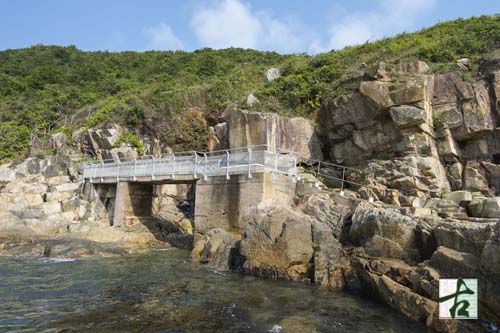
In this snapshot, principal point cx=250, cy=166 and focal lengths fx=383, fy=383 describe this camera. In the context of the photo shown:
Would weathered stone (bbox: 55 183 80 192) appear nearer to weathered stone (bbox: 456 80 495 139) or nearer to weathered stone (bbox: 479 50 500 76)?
weathered stone (bbox: 456 80 495 139)

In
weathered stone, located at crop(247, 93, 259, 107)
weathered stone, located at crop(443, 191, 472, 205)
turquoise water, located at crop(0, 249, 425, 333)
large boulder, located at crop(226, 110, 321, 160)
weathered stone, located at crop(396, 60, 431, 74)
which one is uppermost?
weathered stone, located at crop(396, 60, 431, 74)

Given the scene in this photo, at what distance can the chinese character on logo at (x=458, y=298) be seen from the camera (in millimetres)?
6855

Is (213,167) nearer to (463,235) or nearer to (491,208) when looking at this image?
(491,208)

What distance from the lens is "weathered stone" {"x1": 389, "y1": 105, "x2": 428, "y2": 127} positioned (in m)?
19.6

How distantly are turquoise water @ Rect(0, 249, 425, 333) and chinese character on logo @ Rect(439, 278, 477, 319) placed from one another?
1.13 meters

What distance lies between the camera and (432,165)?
19375 mm

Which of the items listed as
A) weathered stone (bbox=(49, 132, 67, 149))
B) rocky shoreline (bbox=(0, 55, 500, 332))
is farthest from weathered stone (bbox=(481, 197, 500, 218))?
weathered stone (bbox=(49, 132, 67, 149))

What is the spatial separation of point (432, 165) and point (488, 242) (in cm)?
1210

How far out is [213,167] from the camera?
19.8 meters

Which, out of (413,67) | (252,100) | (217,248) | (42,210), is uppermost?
(413,67)

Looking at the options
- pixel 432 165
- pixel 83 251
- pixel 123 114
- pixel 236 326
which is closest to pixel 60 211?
pixel 83 251

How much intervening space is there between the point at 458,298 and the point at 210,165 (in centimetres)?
1450

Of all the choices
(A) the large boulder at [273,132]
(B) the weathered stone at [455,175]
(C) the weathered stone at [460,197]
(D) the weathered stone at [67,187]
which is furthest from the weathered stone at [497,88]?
(D) the weathered stone at [67,187]

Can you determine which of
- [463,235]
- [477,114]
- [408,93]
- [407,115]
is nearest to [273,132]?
[407,115]
